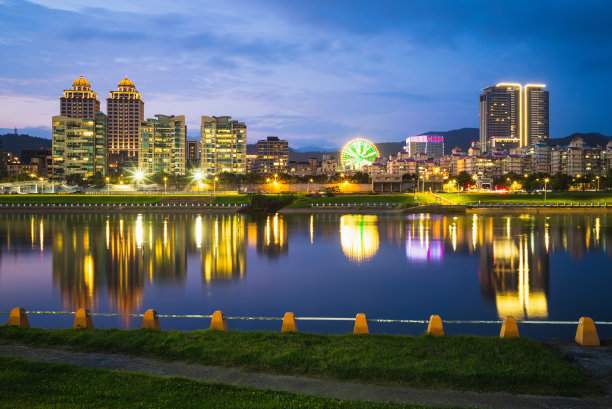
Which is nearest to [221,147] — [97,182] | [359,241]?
[97,182]

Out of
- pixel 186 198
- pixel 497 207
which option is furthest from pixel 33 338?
pixel 186 198

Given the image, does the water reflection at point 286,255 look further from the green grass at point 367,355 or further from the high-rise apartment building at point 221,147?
the high-rise apartment building at point 221,147

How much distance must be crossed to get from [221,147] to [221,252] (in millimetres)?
156479

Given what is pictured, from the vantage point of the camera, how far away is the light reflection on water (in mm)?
20594

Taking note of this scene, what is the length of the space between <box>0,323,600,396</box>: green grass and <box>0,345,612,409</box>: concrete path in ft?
1.01

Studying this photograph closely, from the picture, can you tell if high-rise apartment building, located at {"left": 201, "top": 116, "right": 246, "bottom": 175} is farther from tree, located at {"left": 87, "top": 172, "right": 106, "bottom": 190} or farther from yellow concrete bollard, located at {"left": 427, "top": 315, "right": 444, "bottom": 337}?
yellow concrete bollard, located at {"left": 427, "top": 315, "right": 444, "bottom": 337}

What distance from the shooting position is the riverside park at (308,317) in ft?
31.1

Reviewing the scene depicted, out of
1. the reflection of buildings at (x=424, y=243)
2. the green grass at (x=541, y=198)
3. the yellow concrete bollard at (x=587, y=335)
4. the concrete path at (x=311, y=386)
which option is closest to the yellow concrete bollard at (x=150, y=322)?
the concrete path at (x=311, y=386)

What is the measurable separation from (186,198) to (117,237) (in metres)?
54.4

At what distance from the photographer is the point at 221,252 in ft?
118

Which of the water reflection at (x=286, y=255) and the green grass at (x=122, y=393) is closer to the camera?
the green grass at (x=122, y=393)

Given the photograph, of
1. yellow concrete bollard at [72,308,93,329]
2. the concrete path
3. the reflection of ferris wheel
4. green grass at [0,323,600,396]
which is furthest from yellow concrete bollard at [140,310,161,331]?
the reflection of ferris wheel

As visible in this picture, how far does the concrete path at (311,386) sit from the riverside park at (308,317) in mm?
48

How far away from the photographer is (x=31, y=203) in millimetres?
94250
